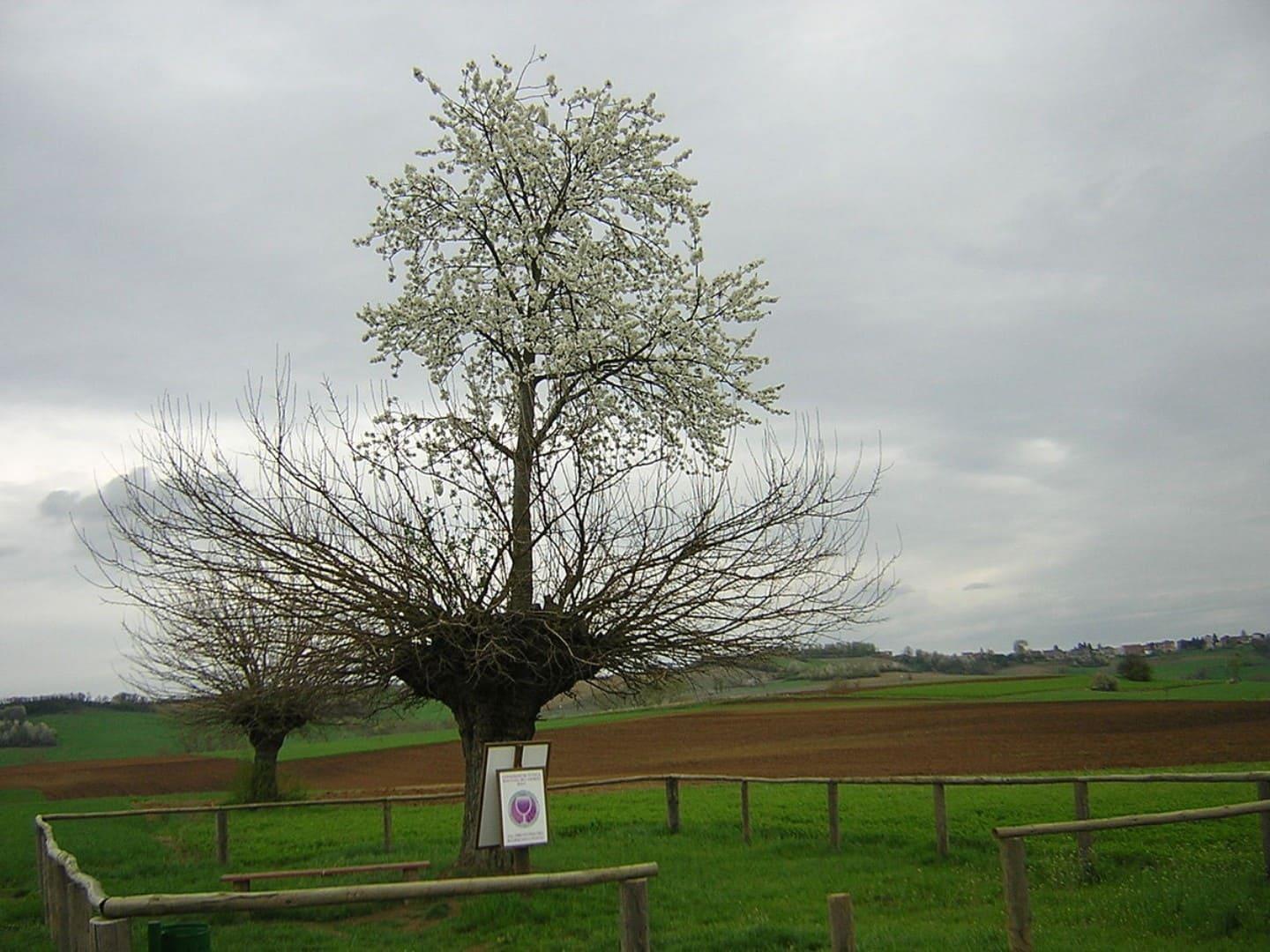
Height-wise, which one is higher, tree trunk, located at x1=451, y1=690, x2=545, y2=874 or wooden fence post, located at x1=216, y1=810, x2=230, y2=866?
tree trunk, located at x1=451, y1=690, x2=545, y2=874

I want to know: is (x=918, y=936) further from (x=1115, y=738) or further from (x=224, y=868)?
(x=1115, y=738)

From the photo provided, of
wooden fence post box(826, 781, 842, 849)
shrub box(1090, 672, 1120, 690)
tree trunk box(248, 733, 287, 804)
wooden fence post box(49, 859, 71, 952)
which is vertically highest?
wooden fence post box(49, 859, 71, 952)

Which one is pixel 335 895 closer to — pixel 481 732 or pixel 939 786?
pixel 481 732

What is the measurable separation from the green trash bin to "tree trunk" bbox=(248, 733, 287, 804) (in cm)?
2396

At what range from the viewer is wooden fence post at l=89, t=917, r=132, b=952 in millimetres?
5859

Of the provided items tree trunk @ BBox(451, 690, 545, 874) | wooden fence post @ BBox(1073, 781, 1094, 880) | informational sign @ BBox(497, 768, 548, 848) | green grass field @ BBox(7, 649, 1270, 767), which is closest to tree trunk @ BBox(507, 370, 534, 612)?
tree trunk @ BBox(451, 690, 545, 874)

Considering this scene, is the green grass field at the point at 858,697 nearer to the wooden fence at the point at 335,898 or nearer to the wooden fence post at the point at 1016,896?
the wooden fence post at the point at 1016,896

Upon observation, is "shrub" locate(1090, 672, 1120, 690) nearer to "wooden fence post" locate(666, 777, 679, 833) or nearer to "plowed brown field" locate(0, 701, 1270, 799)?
"plowed brown field" locate(0, 701, 1270, 799)

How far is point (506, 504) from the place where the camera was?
14.1 metres

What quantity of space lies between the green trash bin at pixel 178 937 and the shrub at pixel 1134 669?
217ft

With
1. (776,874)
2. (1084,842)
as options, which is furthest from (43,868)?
(1084,842)

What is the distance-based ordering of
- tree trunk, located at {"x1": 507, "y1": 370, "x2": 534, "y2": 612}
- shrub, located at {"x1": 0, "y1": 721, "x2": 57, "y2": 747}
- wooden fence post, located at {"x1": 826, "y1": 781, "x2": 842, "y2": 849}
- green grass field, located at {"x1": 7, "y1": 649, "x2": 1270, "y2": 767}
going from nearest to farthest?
tree trunk, located at {"x1": 507, "y1": 370, "x2": 534, "y2": 612}
wooden fence post, located at {"x1": 826, "y1": 781, "x2": 842, "y2": 849}
green grass field, located at {"x1": 7, "y1": 649, "x2": 1270, "y2": 767}
shrub, located at {"x1": 0, "y1": 721, "x2": 57, "y2": 747}

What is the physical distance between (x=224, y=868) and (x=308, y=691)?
592cm

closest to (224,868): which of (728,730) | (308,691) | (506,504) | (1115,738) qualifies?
(308,691)
